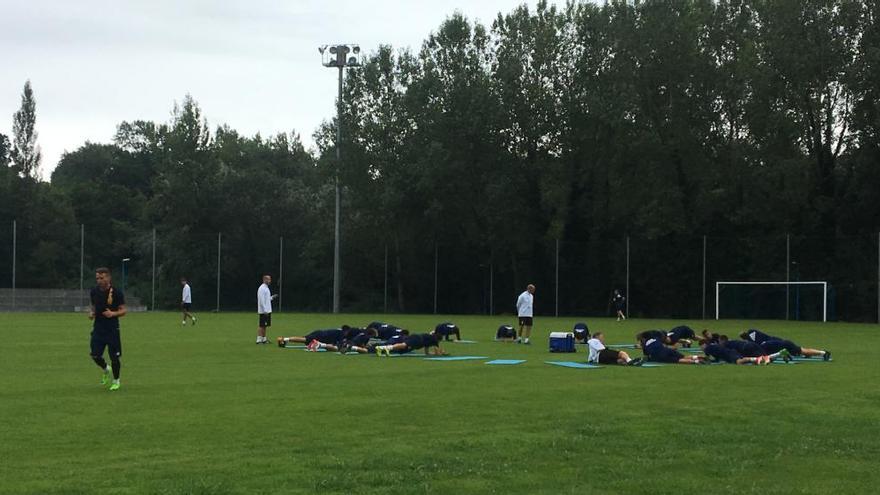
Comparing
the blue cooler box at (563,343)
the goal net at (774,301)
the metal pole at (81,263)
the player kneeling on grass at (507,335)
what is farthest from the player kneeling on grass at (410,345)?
the metal pole at (81,263)

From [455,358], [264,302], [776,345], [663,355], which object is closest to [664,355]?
[663,355]

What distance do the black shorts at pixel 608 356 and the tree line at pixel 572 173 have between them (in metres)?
32.9

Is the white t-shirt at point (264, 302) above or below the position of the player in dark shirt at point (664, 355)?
above

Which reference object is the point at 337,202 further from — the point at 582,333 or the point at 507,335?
the point at 582,333

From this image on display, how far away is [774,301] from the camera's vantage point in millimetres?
54125

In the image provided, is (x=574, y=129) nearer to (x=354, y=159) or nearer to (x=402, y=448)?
(x=354, y=159)

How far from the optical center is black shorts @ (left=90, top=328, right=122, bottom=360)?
17.2m

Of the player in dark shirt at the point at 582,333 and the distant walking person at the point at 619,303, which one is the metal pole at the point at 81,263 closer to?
the distant walking person at the point at 619,303

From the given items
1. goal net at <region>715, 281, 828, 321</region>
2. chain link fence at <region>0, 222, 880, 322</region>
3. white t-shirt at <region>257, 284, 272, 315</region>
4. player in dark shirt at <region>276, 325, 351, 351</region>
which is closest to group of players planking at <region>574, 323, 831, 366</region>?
player in dark shirt at <region>276, 325, 351, 351</region>

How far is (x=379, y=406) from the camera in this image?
14695 mm

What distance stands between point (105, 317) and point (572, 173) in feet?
163

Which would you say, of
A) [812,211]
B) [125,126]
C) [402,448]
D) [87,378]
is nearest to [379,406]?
[402,448]

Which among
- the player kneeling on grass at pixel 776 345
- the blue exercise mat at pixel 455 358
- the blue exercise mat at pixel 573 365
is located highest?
the player kneeling on grass at pixel 776 345

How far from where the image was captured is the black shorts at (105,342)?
17203 millimetres
